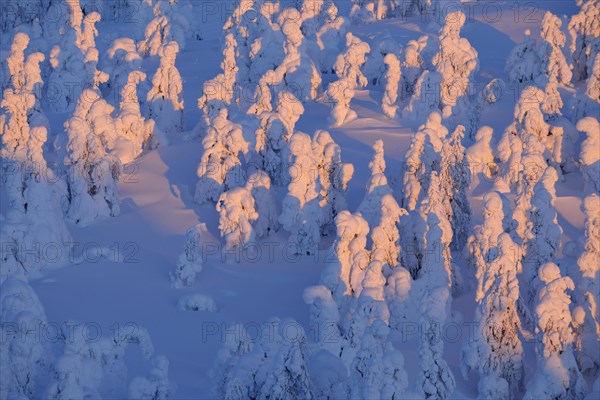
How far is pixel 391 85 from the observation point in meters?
29.8

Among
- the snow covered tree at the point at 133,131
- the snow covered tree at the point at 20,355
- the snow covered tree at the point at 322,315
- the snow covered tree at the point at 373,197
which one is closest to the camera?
the snow covered tree at the point at 20,355

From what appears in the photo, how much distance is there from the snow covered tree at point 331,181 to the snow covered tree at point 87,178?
17.1 ft

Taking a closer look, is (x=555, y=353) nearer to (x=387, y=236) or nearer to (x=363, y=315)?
(x=363, y=315)

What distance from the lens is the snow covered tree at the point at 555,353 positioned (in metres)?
16.1

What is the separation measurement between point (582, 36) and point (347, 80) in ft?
21.4

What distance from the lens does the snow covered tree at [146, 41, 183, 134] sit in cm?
3116

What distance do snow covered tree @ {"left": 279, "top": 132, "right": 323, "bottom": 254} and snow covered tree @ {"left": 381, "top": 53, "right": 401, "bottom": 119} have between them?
261 inches

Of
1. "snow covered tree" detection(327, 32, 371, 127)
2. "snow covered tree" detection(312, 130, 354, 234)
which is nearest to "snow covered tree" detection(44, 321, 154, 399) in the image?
"snow covered tree" detection(312, 130, 354, 234)

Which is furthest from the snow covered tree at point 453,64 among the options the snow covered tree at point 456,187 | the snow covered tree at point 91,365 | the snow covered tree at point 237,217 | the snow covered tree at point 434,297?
the snow covered tree at point 91,365

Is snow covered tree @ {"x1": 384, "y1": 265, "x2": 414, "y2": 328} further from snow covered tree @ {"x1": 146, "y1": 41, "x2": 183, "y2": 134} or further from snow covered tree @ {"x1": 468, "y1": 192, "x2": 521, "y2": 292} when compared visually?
snow covered tree @ {"x1": 146, "y1": 41, "x2": 183, "y2": 134}

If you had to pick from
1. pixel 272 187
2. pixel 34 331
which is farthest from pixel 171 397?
pixel 272 187

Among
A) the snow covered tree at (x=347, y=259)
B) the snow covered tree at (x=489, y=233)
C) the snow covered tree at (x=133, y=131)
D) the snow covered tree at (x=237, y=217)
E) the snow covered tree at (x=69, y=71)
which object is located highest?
the snow covered tree at (x=489, y=233)

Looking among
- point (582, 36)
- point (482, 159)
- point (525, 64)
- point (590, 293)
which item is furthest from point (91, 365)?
point (582, 36)

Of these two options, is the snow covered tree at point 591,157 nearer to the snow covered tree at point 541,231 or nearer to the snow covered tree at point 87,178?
the snow covered tree at point 541,231
